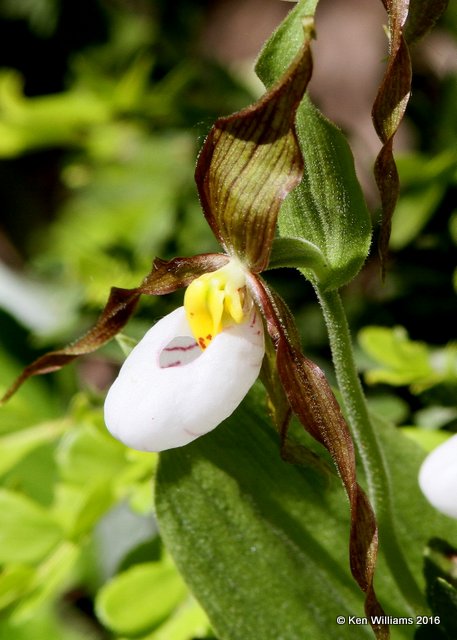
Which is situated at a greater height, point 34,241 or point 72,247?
point 72,247

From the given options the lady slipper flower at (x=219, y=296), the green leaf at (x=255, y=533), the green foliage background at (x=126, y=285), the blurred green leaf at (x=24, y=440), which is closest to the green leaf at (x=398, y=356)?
the green foliage background at (x=126, y=285)

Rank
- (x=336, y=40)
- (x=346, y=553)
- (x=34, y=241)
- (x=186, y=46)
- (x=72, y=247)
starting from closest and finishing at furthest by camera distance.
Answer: (x=346, y=553), (x=72, y=247), (x=186, y=46), (x=34, y=241), (x=336, y=40)

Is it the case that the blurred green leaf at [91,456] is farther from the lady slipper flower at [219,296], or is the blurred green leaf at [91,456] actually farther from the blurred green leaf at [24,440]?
the lady slipper flower at [219,296]

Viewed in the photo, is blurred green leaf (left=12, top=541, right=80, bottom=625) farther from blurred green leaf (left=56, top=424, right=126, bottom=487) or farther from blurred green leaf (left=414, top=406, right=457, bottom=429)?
blurred green leaf (left=414, top=406, right=457, bottom=429)

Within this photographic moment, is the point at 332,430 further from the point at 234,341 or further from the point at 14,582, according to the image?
the point at 14,582

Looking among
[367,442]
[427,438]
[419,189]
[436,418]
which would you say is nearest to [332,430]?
[367,442]

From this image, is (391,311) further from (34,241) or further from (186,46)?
(34,241)

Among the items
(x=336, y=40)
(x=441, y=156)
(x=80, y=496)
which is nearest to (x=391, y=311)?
(x=441, y=156)
